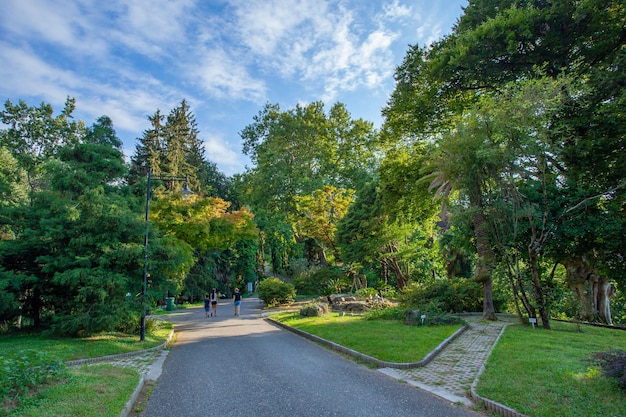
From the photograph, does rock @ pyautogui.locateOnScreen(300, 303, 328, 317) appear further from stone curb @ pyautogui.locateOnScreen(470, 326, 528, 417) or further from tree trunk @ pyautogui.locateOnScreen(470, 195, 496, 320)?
stone curb @ pyautogui.locateOnScreen(470, 326, 528, 417)

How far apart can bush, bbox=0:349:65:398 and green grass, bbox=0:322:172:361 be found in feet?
10.6

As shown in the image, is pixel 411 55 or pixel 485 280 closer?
pixel 485 280

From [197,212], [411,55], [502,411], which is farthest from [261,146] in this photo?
[502,411]

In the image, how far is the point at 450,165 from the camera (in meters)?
12.8

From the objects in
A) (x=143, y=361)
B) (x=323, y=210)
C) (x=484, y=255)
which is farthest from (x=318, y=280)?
(x=143, y=361)

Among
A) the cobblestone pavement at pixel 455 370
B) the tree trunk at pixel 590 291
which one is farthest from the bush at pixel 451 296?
the cobblestone pavement at pixel 455 370

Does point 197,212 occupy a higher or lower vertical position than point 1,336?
higher

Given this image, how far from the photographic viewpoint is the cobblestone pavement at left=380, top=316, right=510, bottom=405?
238 inches

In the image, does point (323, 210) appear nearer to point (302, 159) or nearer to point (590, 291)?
point (302, 159)

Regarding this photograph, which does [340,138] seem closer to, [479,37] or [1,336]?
[479,37]

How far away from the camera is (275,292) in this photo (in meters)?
24.7

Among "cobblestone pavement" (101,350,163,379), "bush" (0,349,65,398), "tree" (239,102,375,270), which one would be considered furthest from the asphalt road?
"tree" (239,102,375,270)

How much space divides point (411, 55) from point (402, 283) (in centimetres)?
1611

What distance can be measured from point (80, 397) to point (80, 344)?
660 cm
